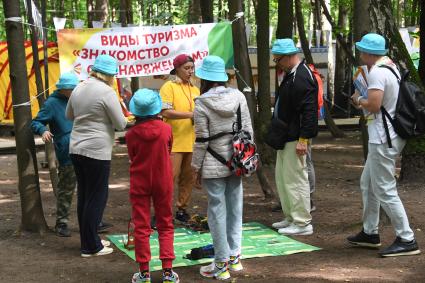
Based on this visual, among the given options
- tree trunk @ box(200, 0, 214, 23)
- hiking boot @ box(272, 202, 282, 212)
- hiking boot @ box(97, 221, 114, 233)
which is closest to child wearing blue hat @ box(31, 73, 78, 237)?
hiking boot @ box(97, 221, 114, 233)

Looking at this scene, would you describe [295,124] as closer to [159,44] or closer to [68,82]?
[68,82]

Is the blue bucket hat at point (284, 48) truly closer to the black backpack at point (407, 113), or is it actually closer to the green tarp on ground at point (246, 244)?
the black backpack at point (407, 113)

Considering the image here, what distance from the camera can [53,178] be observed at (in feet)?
29.5

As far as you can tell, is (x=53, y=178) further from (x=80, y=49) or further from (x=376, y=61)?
(x=376, y=61)

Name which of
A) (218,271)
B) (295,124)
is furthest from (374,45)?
(218,271)

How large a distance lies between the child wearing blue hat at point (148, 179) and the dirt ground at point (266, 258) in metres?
0.38

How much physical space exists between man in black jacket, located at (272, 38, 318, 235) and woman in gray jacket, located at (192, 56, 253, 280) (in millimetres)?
1277

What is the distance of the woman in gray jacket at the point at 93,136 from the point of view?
599cm

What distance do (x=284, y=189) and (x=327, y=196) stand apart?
85.3 inches

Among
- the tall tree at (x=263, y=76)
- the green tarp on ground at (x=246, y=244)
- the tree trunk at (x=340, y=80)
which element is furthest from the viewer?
the tree trunk at (x=340, y=80)

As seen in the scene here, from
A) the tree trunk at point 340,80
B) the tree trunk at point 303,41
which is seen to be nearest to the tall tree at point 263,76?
the tree trunk at point 303,41

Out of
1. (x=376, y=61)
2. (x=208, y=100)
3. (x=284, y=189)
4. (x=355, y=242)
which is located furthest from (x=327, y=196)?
(x=208, y=100)

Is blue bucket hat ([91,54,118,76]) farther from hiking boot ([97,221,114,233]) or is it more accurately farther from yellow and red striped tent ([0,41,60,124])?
yellow and red striped tent ([0,41,60,124])

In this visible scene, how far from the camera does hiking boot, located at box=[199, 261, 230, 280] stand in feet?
17.6
